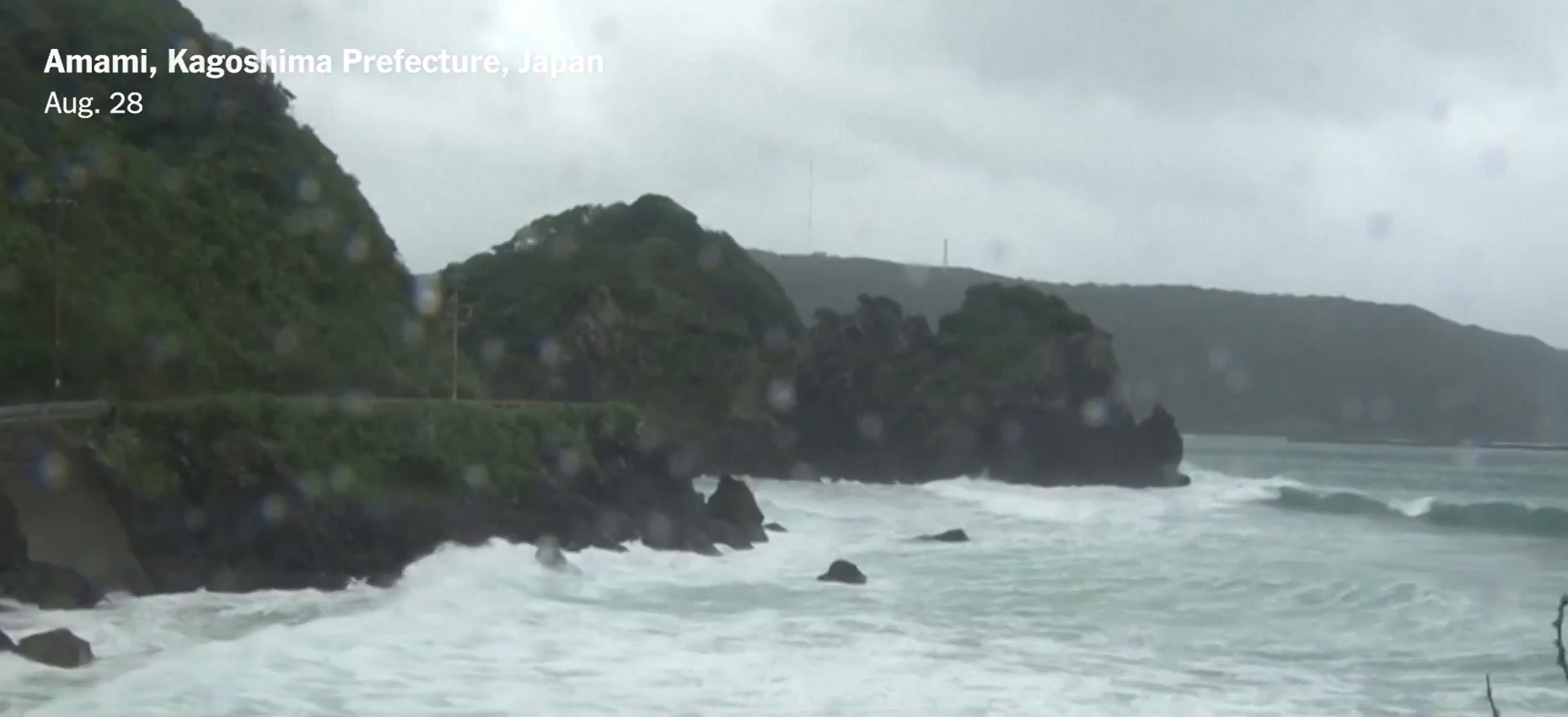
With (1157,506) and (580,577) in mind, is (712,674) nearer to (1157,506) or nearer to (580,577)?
(580,577)

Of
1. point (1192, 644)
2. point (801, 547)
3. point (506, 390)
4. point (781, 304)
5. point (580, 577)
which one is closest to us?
point (1192, 644)

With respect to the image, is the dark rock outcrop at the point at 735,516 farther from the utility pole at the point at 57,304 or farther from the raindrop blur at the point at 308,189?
the raindrop blur at the point at 308,189

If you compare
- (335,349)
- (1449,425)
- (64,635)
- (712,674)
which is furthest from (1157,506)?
(1449,425)

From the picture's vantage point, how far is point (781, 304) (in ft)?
285

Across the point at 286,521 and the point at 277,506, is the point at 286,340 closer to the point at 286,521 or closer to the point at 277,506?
the point at 277,506

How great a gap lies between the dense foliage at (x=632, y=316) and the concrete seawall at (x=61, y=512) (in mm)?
41111

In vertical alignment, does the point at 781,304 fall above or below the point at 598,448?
above

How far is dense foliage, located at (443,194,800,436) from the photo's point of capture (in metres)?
70.8

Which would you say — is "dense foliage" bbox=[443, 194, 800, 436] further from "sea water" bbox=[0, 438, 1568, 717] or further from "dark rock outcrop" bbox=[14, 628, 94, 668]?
"dark rock outcrop" bbox=[14, 628, 94, 668]

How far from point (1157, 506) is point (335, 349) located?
2990 cm

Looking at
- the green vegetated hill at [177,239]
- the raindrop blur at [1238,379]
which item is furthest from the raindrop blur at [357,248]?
the raindrop blur at [1238,379]

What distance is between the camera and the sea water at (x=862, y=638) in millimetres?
14641

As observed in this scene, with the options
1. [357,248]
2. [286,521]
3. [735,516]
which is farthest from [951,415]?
[286,521]

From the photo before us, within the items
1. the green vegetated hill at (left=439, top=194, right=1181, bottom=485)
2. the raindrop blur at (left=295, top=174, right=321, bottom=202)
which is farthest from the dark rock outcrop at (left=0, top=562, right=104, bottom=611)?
the green vegetated hill at (left=439, top=194, right=1181, bottom=485)
